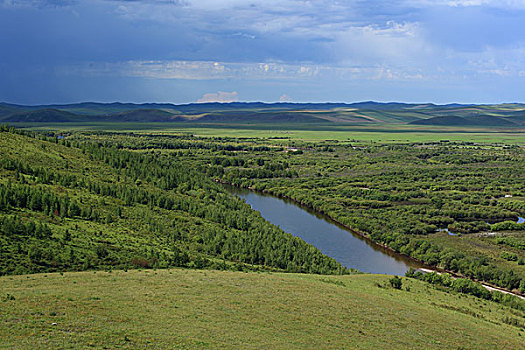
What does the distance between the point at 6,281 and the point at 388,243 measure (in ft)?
199

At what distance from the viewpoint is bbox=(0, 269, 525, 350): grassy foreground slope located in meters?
24.2

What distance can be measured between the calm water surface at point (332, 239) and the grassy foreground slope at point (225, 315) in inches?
912

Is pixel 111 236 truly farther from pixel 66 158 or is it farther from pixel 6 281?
pixel 66 158

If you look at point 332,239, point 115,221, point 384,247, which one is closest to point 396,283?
point 384,247

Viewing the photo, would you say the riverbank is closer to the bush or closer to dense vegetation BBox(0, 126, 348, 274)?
dense vegetation BBox(0, 126, 348, 274)

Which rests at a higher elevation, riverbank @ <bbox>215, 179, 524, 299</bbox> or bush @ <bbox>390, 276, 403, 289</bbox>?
bush @ <bbox>390, 276, 403, 289</bbox>

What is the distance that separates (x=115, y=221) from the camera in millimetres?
66625

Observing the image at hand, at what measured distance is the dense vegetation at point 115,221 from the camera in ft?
152

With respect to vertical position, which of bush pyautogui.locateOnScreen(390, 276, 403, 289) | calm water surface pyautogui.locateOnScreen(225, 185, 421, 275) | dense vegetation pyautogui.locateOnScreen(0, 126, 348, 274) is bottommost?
calm water surface pyautogui.locateOnScreen(225, 185, 421, 275)

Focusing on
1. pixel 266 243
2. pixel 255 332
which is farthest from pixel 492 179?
pixel 255 332

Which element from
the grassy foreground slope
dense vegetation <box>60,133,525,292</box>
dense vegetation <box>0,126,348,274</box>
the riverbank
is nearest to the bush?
the grassy foreground slope

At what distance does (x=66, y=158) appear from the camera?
100062 mm

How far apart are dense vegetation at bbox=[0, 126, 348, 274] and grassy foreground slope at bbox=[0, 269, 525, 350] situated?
6.81m

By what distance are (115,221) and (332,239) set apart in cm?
3849
